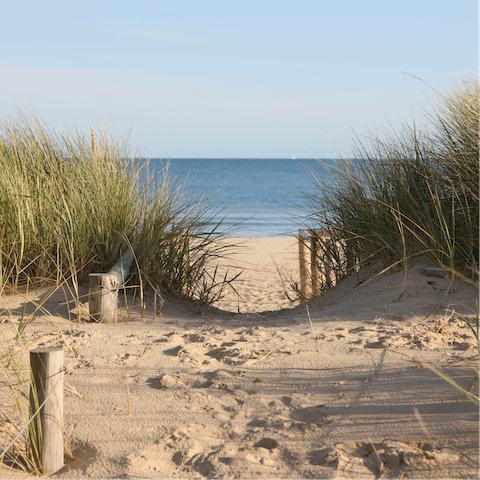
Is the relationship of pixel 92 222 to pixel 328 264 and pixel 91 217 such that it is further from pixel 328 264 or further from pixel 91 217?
pixel 328 264

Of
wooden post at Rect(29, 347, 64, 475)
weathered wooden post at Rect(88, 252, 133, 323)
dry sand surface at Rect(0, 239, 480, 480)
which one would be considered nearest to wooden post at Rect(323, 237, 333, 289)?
dry sand surface at Rect(0, 239, 480, 480)

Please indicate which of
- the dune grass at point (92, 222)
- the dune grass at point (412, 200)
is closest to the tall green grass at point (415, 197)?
the dune grass at point (412, 200)

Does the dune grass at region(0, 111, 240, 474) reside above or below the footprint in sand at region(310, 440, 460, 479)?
above

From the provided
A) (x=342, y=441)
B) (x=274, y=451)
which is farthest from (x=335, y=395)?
(x=274, y=451)

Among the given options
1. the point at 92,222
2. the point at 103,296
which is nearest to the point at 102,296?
the point at 103,296

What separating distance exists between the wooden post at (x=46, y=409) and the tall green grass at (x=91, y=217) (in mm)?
1664

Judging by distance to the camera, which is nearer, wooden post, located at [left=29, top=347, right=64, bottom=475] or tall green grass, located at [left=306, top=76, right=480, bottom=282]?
wooden post, located at [left=29, top=347, right=64, bottom=475]

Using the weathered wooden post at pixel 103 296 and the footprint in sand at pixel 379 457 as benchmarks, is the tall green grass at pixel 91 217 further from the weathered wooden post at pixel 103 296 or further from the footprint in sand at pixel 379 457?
the footprint in sand at pixel 379 457

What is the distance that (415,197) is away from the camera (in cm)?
409

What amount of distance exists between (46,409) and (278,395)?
1085mm

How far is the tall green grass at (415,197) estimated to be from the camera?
3.74 meters

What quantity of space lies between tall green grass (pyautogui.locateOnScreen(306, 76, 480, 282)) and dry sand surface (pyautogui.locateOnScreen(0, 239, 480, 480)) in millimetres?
451

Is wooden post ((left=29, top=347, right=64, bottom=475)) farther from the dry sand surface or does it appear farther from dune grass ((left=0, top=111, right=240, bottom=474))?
dune grass ((left=0, top=111, right=240, bottom=474))

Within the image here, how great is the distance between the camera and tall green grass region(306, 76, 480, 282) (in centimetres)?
374
